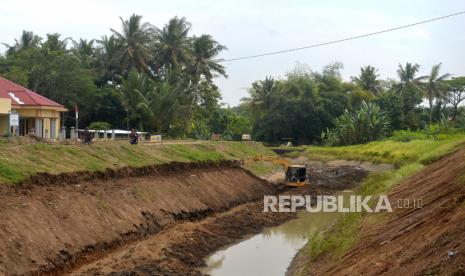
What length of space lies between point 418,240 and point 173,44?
59.0 meters

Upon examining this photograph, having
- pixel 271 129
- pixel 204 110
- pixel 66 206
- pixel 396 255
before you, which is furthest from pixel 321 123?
pixel 396 255

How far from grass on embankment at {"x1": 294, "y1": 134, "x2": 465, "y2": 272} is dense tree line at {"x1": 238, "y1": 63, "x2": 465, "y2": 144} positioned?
7.29m

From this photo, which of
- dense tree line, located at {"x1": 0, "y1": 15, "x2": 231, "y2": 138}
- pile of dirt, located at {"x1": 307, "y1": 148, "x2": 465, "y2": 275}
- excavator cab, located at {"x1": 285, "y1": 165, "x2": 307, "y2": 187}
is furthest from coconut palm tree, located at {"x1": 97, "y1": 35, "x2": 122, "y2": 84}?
pile of dirt, located at {"x1": 307, "y1": 148, "x2": 465, "y2": 275}

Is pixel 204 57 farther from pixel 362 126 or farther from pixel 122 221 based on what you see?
pixel 122 221

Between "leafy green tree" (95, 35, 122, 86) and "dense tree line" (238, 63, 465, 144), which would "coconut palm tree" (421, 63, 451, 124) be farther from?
"leafy green tree" (95, 35, 122, 86)

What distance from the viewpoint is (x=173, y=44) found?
6831cm

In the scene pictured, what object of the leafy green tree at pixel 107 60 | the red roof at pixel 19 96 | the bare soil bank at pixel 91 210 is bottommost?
the bare soil bank at pixel 91 210

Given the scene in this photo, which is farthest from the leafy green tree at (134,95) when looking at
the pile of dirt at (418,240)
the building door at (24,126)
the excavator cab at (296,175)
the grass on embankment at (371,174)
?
the pile of dirt at (418,240)

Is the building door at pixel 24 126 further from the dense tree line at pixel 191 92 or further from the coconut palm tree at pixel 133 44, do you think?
the coconut palm tree at pixel 133 44

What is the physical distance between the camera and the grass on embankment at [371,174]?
1819 centimetres

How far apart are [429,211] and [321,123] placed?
61.8 m

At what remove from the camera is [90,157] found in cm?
2777

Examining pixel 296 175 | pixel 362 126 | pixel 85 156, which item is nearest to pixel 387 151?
pixel 362 126

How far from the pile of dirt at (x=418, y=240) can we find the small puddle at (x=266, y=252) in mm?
3586
